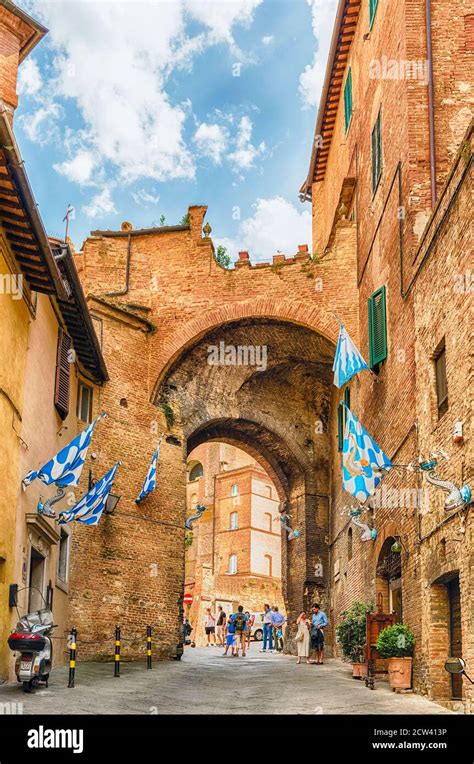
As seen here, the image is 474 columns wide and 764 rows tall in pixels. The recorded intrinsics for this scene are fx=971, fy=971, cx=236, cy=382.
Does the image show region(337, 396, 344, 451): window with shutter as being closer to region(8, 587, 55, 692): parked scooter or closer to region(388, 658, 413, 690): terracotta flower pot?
region(388, 658, 413, 690): terracotta flower pot

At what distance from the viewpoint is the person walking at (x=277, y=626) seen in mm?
27422

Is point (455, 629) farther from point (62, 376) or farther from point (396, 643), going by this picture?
point (62, 376)

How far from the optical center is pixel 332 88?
83.1ft

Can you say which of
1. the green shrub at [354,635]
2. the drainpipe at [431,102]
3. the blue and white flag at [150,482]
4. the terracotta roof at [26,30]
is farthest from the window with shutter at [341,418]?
the terracotta roof at [26,30]

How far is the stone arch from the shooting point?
22.2m

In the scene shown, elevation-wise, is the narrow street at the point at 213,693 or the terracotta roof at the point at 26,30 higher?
the terracotta roof at the point at 26,30

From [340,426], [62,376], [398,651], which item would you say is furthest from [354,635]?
[340,426]

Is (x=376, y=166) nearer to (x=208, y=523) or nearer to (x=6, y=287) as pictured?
(x=6, y=287)

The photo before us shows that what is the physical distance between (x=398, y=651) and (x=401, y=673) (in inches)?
13.0

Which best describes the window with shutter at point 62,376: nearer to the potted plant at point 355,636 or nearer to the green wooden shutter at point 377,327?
A: the green wooden shutter at point 377,327

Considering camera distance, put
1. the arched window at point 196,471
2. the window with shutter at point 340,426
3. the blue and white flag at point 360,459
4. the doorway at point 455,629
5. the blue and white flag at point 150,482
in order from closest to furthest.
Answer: the doorway at point 455,629 < the blue and white flag at point 360,459 < the blue and white flag at point 150,482 < the window with shutter at point 340,426 < the arched window at point 196,471

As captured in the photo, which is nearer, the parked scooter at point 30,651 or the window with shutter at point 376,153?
the parked scooter at point 30,651

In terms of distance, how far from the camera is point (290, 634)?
84.5 ft
